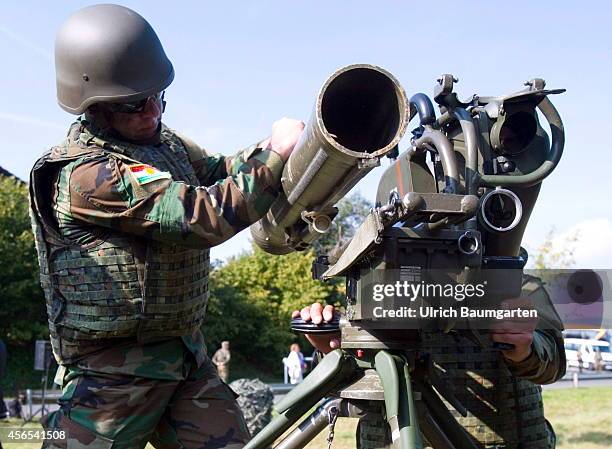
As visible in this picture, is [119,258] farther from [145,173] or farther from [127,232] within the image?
[145,173]

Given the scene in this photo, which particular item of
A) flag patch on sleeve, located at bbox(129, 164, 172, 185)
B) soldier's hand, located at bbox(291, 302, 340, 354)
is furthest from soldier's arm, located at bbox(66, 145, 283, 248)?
soldier's hand, located at bbox(291, 302, 340, 354)

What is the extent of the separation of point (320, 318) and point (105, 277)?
88cm

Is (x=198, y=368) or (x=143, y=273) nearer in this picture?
(x=143, y=273)

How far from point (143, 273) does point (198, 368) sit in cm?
55

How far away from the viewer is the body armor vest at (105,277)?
3.24m

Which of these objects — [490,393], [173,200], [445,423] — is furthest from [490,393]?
[173,200]

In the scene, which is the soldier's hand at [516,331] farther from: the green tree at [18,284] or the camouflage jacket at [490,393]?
the green tree at [18,284]

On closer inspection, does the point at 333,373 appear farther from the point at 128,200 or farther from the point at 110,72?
the point at 110,72

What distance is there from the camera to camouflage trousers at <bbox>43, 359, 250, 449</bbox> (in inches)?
128

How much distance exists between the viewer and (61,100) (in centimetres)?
344

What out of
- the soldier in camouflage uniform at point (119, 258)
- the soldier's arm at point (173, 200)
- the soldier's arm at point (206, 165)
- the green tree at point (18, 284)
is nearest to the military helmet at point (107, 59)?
the soldier in camouflage uniform at point (119, 258)

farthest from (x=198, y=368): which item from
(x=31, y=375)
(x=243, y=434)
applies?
(x=31, y=375)

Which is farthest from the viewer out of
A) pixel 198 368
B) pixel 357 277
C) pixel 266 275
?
pixel 266 275

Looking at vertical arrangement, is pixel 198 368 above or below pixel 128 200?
below
